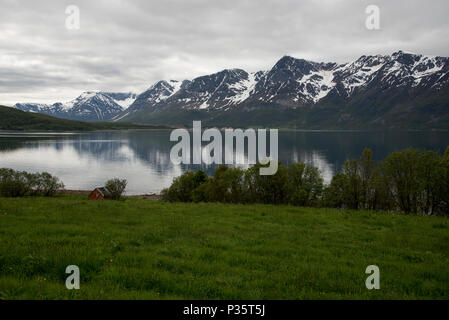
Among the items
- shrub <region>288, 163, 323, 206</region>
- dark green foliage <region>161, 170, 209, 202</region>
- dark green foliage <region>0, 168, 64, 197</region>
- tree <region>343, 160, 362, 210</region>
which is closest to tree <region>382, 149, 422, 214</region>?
tree <region>343, 160, 362, 210</region>

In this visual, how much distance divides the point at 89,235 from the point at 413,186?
49.6m

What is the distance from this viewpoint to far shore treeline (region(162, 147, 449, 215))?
153ft

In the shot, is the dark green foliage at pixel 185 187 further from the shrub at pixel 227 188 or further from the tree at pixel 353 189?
the tree at pixel 353 189

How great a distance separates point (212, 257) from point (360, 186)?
50204mm

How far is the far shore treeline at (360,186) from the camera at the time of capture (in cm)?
4666

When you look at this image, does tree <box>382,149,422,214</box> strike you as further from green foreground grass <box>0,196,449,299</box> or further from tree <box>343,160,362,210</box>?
green foreground grass <box>0,196,449,299</box>

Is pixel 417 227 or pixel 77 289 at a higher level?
pixel 77 289

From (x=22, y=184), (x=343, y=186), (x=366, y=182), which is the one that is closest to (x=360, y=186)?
(x=366, y=182)

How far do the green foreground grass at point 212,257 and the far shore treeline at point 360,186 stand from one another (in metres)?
33.4

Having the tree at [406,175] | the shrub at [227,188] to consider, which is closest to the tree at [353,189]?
the tree at [406,175]
